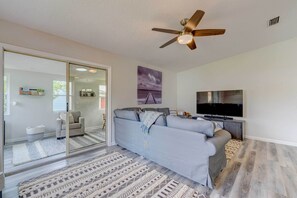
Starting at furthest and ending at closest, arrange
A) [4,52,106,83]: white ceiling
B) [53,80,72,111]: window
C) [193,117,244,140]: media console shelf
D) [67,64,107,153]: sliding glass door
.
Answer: [53,80,72,111]: window
[193,117,244,140]: media console shelf
[67,64,107,153]: sliding glass door
[4,52,106,83]: white ceiling

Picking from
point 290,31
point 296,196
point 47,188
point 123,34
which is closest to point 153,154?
point 47,188

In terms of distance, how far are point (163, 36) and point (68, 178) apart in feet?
10.5

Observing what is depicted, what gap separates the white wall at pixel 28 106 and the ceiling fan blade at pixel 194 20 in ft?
15.2

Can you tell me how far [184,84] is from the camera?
5895mm

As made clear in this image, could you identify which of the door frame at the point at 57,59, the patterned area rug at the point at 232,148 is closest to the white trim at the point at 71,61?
the door frame at the point at 57,59

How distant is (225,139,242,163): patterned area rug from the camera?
2.87m

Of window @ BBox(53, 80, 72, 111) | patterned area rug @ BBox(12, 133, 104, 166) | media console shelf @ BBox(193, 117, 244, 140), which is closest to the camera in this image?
patterned area rug @ BBox(12, 133, 104, 166)

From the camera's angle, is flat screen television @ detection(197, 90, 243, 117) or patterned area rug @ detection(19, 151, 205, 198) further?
flat screen television @ detection(197, 90, 243, 117)

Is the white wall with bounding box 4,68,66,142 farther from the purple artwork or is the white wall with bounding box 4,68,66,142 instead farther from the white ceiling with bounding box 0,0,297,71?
the purple artwork

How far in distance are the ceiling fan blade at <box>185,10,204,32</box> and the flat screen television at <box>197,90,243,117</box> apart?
3116mm

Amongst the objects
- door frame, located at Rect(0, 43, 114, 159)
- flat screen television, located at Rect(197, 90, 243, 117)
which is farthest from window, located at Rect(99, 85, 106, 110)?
flat screen television, located at Rect(197, 90, 243, 117)

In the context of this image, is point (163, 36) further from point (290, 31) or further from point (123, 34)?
point (290, 31)

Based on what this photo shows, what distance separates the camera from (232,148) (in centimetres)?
327

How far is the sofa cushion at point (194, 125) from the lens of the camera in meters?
1.86
